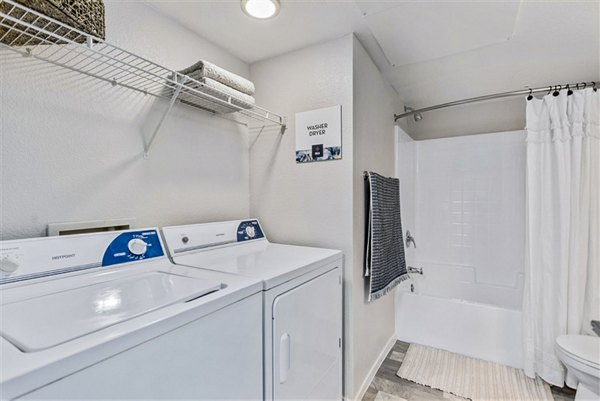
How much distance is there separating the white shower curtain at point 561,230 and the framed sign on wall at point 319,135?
159 cm

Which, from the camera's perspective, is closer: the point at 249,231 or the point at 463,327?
the point at 249,231

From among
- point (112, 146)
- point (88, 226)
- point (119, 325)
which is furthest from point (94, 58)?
point (119, 325)

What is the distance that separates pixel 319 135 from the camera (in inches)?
71.5

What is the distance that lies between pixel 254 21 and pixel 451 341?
2.78 meters

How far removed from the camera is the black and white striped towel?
1854 mm

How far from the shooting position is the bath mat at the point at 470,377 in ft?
6.07

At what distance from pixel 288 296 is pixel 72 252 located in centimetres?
85

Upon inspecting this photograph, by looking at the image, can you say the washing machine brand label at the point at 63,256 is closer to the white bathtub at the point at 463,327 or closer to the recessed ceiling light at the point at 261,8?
the recessed ceiling light at the point at 261,8

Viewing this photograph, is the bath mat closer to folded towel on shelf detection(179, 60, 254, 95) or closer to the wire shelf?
the wire shelf

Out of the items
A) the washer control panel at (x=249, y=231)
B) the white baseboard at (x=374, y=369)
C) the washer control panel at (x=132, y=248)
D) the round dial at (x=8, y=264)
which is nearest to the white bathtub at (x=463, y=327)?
the white baseboard at (x=374, y=369)

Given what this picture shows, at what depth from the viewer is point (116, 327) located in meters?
0.66

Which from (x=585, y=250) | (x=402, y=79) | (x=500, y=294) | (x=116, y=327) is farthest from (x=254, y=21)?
(x=500, y=294)

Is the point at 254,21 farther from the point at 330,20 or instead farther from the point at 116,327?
the point at 116,327

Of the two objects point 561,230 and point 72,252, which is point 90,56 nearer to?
point 72,252
